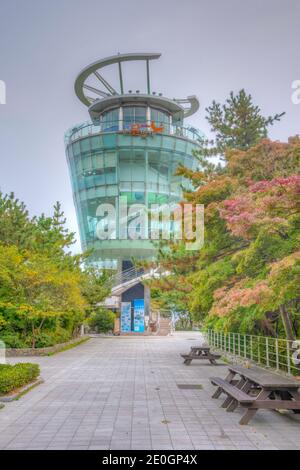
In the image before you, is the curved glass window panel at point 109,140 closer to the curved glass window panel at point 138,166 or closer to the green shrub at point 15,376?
the curved glass window panel at point 138,166

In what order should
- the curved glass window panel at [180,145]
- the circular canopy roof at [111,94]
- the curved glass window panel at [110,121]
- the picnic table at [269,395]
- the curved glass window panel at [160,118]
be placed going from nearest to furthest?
the picnic table at [269,395] < the circular canopy roof at [111,94] < the curved glass window panel at [110,121] < the curved glass window panel at [180,145] < the curved glass window panel at [160,118]

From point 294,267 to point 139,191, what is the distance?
45865mm

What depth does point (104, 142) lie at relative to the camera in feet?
176

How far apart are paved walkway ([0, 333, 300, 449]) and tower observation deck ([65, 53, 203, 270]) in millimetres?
41728

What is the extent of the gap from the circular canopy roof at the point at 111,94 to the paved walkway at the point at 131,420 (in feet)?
152

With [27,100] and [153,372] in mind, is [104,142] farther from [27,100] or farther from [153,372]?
[153,372]

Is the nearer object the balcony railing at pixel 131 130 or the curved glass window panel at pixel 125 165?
the balcony railing at pixel 131 130

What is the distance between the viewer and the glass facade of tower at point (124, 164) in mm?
53562

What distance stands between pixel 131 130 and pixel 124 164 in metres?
4.35

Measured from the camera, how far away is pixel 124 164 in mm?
54531

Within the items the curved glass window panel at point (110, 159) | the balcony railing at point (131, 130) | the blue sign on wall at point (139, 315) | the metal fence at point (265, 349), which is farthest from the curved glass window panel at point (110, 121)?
the metal fence at point (265, 349)

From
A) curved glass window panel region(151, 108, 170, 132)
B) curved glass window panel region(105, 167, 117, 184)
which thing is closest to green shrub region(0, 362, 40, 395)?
curved glass window panel region(105, 167, 117, 184)

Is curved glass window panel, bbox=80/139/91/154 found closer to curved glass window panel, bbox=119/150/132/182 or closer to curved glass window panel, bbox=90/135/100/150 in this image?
curved glass window panel, bbox=90/135/100/150
